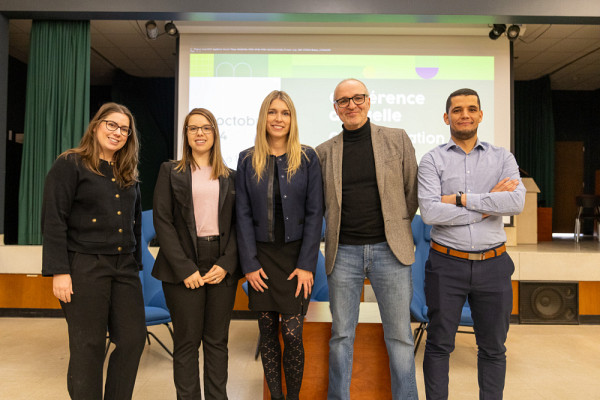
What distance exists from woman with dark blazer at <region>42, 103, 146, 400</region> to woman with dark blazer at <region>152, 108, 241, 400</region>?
0.49ft

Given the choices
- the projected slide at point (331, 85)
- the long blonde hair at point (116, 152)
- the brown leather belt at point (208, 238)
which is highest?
the projected slide at point (331, 85)

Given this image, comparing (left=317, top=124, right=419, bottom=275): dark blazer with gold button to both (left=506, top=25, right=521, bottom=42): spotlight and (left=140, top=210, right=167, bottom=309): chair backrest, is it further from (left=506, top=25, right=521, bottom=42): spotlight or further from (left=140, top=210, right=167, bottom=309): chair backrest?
(left=506, top=25, right=521, bottom=42): spotlight

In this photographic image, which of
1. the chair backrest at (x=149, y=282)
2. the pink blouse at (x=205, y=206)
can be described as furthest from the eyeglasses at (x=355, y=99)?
the chair backrest at (x=149, y=282)

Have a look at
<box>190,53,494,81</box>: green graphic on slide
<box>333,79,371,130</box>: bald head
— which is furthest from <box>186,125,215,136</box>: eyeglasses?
<box>190,53,494,81</box>: green graphic on slide

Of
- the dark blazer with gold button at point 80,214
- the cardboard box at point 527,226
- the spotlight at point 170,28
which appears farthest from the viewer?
the cardboard box at point 527,226

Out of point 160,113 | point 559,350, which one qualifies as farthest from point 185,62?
point 559,350

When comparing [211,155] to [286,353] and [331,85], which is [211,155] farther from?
[331,85]

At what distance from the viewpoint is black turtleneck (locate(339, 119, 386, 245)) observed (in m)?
1.97

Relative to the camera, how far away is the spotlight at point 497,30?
466 cm

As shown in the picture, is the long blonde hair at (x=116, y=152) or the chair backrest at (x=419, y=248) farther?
the chair backrest at (x=419, y=248)

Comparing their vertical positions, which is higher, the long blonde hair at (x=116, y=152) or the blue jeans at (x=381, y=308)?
the long blonde hair at (x=116, y=152)

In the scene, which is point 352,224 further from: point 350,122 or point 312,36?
point 312,36

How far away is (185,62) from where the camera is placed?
15.9ft

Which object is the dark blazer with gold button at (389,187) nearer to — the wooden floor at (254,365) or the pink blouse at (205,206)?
the pink blouse at (205,206)
